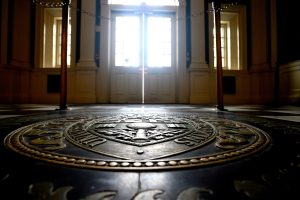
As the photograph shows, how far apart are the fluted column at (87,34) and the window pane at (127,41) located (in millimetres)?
644

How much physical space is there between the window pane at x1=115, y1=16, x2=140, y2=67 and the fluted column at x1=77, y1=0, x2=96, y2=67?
64 cm

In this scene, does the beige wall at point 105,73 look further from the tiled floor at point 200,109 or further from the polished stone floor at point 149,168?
the polished stone floor at point 149,168

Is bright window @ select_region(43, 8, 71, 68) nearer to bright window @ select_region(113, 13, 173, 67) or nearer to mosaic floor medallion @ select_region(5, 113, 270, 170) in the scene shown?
bright window @ select_region(113, 13, 173, 67)

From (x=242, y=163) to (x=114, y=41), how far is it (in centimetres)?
564

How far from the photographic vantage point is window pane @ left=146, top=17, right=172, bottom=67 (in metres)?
5.93

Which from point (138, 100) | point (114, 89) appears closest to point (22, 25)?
point (114, 89)

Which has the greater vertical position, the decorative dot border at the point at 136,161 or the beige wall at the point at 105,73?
the beige wall at the point at 105,73

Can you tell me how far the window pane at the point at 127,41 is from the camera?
5871mm

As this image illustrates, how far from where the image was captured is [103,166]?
0.57m

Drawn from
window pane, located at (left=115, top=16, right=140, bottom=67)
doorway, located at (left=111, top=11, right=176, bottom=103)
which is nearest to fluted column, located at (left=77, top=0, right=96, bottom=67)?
doorway, located at (left=111, top=11, right=176, bottom=103)

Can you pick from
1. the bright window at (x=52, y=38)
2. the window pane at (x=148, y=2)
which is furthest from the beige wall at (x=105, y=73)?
the window pane at (x=148, y=2)

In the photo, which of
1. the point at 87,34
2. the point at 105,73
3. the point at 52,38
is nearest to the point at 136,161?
the point at 105,73

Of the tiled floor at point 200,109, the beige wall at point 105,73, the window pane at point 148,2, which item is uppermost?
the window pane at point 148,2

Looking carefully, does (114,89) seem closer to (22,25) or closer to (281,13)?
(22,25)
